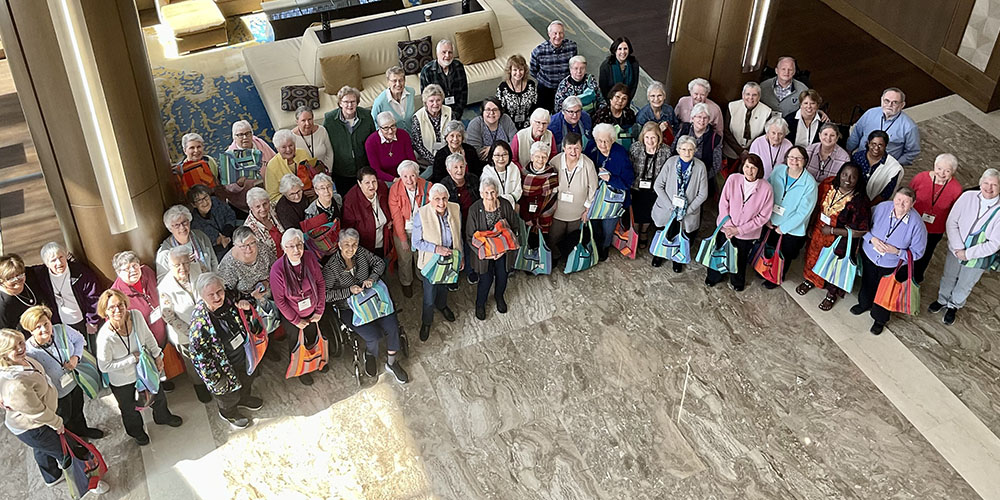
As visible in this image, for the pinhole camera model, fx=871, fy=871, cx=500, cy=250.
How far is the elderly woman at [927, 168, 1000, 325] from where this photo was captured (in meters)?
6.73

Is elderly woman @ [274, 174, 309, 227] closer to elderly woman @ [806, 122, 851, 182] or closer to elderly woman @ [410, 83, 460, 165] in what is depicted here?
elderly woman @ [410, 83, 460, 165]

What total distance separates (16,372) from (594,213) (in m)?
4.62

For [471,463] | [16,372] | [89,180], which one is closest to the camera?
[16,372]

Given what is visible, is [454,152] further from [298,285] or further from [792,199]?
[792,199]

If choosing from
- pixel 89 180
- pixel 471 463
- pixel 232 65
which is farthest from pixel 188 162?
pixel 232 65

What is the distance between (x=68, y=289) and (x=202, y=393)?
1.28 metres

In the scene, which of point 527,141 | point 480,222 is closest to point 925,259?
point 527,141

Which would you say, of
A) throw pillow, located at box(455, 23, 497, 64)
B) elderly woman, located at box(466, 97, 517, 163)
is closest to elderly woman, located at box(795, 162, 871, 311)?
elderly woman, located at box(466, 97, 517, 163)

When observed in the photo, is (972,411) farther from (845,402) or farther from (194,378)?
(194,378)

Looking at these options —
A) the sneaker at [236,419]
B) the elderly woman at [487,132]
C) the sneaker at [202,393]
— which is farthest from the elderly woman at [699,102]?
the sneaker at [202,393]

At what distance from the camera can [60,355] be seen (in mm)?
5922

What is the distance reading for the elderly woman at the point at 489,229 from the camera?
273 inches

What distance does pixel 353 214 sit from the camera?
708cm

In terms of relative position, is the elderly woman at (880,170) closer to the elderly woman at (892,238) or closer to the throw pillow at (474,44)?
the elderly woman at (892,238)
